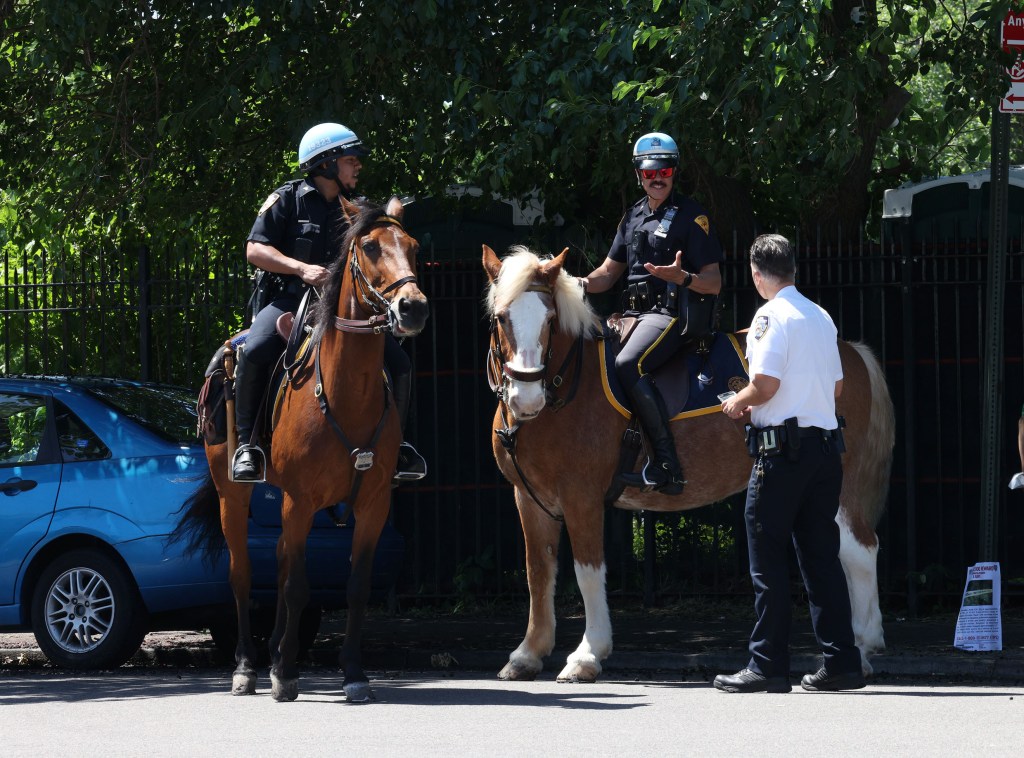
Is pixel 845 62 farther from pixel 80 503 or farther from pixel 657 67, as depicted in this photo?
pixel 80 503

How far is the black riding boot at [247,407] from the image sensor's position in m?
8.52

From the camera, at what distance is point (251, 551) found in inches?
376

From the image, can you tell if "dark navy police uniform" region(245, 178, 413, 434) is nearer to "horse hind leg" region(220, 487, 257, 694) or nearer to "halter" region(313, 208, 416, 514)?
"halter" region(313, 208, 416, 514)

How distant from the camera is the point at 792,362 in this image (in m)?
7.83

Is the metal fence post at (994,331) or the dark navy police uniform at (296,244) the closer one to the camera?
the dark navy police uniform at (296,244)

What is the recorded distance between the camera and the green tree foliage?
32.6 ft

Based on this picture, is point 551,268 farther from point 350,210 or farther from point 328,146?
point 328,146

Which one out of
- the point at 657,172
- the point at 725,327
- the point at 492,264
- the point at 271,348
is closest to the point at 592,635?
the point at 492,264

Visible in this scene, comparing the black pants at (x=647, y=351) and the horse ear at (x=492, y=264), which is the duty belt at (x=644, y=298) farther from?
the horse ear at (x=492, y=264)

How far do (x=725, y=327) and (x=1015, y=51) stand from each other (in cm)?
317

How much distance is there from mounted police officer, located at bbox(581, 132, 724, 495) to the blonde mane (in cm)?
26

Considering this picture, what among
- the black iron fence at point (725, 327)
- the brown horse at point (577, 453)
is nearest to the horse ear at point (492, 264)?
the brown horse at point (577, 453)

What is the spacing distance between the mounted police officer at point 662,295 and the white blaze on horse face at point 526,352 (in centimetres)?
78

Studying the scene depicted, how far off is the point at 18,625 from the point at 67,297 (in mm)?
4333
